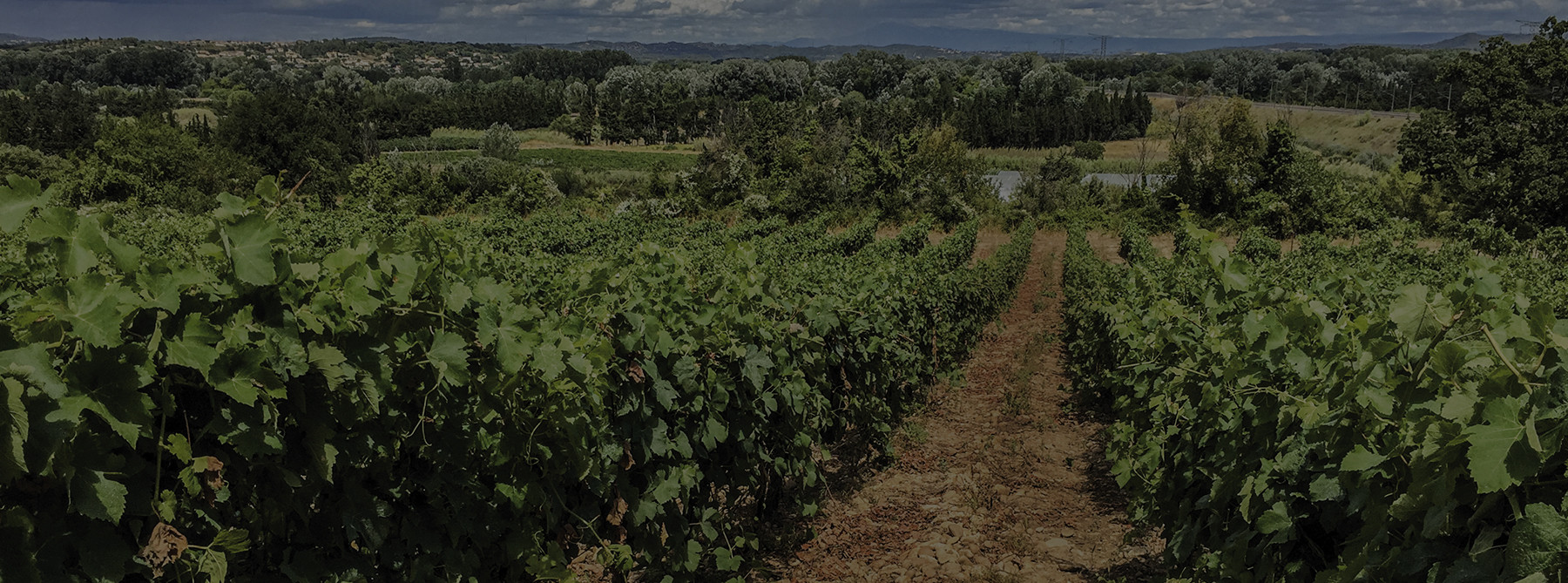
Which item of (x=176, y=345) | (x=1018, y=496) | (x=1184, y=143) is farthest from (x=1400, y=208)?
(x=176, y=345)

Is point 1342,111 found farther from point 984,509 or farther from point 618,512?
point 618,512

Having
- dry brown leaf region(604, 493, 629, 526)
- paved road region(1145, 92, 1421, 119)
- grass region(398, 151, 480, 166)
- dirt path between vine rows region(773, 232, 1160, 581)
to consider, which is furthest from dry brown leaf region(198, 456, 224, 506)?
paved road region(1145, 92, 1421, 119)

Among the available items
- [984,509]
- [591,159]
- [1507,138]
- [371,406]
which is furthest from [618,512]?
[591,159]

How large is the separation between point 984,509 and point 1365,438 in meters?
3.78

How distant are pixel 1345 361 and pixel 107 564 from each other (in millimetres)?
3427

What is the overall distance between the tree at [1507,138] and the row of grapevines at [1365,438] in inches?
1243

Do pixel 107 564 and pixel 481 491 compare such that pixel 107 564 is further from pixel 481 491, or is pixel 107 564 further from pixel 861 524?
pixel 861 524

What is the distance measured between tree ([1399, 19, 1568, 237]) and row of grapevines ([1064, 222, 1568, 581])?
3157 centimetres

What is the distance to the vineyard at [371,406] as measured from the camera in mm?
1750

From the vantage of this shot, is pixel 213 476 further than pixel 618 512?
No

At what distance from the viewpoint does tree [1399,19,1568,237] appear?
27984 millimetres

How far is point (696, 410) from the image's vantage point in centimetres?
384

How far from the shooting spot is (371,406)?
2178mm

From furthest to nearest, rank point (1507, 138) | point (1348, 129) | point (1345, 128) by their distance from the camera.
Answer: point (1345, 128) < point (1348, 129) < point (1507, 138)
